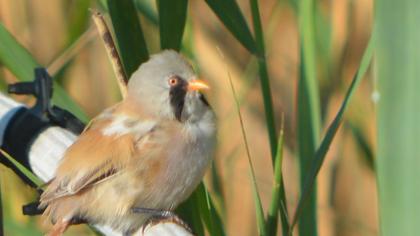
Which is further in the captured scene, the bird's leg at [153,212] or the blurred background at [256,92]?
the blurred background at [256,92]

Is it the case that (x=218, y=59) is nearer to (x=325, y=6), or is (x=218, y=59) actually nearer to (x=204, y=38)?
(x=204, y=38)

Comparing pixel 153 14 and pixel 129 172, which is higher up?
pixel 153 14

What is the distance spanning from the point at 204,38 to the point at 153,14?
32.5 inches

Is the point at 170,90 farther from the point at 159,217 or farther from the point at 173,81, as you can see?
the point at 159,217

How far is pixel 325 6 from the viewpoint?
2645 millimetres

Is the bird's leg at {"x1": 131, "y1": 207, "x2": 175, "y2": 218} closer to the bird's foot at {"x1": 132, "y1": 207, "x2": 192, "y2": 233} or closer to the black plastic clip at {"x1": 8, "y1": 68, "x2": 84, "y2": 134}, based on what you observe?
the bird's foot at {"x1": 132, "y1": 207, "x2": 192, "y2": 233}

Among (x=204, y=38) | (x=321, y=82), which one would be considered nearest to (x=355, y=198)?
(x=321, y=82)

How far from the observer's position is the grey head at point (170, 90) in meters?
1.75

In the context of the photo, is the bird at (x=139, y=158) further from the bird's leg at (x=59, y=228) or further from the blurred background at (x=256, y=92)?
the blurred background at (x=256, y=92)

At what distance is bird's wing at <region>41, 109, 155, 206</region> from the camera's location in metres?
1.65

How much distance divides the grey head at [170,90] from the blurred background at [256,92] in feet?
1.89

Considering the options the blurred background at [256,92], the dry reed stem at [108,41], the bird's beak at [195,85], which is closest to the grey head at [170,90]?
the bird's beak at [195,85]

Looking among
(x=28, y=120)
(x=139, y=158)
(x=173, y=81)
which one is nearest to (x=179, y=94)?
(x=173, y=81)

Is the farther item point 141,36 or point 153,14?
point 153,14
